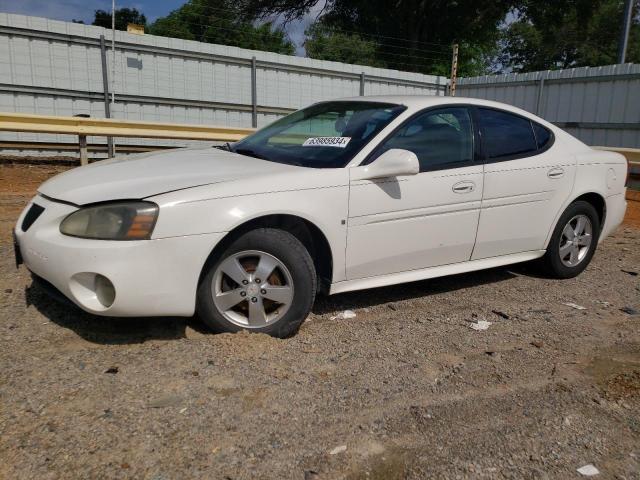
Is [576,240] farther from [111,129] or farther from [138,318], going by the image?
[111,129]

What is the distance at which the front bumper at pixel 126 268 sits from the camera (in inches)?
120

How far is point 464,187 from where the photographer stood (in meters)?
4.21

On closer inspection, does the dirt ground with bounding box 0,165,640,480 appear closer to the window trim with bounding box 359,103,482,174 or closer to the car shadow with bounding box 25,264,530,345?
the car shadow with bounding box 25,264,530,345

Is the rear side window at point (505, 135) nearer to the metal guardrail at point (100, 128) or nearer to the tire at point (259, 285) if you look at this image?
the tire at point (259, 285)

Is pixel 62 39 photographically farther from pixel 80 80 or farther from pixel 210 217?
pixel 210 217

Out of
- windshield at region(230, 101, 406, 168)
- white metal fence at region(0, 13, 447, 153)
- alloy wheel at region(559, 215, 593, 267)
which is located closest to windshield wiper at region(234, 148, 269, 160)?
windshield at region(230, 101, 406, 168)

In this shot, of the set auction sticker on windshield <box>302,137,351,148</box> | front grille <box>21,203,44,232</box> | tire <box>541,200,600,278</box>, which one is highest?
auction sticker on windshield <box>302,137,351,148</box>

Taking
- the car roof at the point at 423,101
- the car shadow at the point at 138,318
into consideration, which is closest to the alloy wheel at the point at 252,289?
the car shadow at the point at 138,318

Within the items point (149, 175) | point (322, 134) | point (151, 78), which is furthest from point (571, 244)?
point (151, 78)

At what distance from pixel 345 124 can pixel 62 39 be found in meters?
8.14

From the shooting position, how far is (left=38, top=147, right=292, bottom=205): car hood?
324cm

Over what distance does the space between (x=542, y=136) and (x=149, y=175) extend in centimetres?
323

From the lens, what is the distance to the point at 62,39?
10.3 metres

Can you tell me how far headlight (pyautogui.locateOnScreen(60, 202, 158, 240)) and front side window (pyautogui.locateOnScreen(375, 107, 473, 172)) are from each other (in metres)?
1.55
